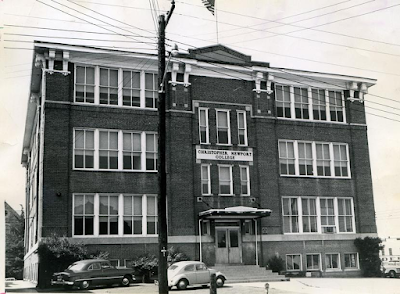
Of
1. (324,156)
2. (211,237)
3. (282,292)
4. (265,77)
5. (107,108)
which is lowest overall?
(282,292)

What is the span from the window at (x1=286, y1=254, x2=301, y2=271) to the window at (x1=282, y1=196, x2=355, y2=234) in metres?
1.59

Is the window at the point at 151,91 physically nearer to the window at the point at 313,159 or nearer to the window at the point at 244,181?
the window at the point at 244,181

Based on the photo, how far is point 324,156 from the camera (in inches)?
1489

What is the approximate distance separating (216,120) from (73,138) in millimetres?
9096

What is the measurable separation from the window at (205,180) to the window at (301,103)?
7.73 m

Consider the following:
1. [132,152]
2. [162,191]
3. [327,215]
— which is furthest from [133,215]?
[327,215]

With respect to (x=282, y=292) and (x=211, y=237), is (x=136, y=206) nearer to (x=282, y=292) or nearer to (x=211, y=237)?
(x=211, y=237)

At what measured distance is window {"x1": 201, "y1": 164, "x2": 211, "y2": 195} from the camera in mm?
34375

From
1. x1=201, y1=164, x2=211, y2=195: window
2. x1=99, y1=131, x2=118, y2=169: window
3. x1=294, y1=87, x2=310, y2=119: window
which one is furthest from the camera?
x1=294, y1=87, x2=310, y2=119: window

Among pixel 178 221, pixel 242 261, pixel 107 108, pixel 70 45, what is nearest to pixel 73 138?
pixel 107 108

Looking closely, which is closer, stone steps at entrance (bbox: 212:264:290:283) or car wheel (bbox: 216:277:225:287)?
car wheel (bbox: 216:277:225:287)

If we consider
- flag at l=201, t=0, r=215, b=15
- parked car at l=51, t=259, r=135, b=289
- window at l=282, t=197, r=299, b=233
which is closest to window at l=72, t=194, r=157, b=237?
parked car at l=51, t=259, r=135, b=289

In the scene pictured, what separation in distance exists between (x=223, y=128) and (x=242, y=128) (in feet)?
4.51

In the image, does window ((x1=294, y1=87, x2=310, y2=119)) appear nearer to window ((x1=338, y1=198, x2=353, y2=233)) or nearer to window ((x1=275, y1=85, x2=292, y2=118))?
window ((x1=275, y1=85, x2=292, y2=118))
